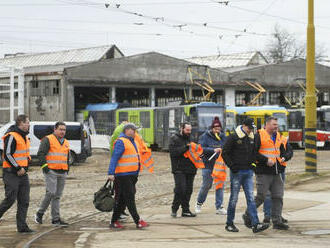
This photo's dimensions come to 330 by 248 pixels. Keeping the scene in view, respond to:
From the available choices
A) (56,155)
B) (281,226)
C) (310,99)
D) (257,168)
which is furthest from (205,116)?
(281,226)

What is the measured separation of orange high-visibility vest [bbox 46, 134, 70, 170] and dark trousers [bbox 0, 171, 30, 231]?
2.23ft

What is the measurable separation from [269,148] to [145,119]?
32177 millimetres

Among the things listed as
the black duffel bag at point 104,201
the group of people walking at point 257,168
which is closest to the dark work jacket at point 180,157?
the black duffel bag at point 104,201

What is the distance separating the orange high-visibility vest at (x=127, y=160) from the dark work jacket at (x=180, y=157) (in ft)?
4.32

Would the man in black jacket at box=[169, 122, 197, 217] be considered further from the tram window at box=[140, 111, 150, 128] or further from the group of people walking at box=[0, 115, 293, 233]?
the tram window at box=[140, 111, 150, 128]

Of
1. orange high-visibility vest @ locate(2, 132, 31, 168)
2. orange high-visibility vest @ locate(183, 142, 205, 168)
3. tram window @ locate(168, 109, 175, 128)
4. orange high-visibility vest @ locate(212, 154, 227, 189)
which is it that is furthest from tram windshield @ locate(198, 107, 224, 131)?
orange high-visibility vest @ locate(2, 132, 31, 168)

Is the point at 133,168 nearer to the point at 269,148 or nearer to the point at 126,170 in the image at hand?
the point at 126,170

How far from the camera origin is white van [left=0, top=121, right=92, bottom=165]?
2792cm

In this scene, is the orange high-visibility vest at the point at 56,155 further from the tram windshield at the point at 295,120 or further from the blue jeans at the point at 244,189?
the tram windshield at the point at 295,120

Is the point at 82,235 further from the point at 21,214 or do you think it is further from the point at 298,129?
the point at 298,129

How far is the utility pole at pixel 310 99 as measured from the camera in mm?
20562

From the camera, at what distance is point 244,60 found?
285 ft

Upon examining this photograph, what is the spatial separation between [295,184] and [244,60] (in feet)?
228

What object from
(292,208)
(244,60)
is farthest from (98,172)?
(244,60)
